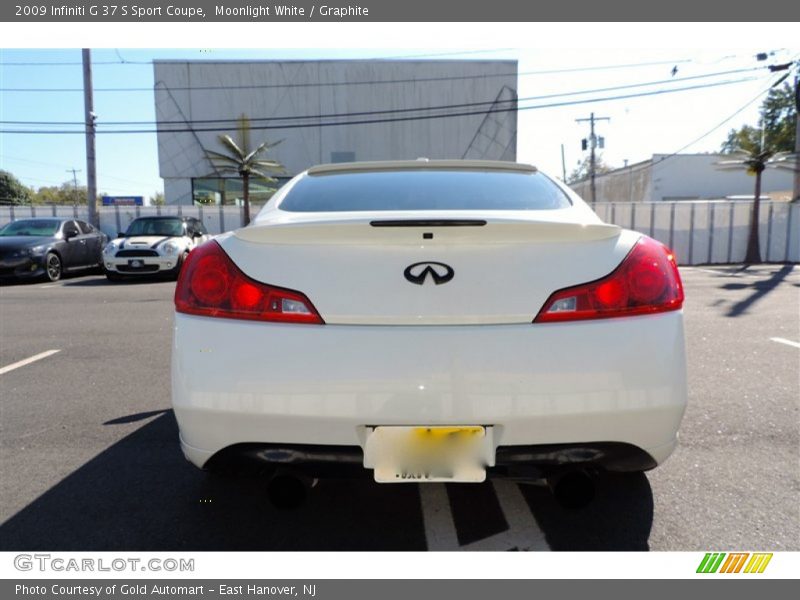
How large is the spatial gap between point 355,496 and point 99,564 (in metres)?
1.00

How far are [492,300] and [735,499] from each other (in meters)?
1.60

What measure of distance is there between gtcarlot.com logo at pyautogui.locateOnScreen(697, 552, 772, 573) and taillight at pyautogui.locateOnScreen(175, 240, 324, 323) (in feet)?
5.40

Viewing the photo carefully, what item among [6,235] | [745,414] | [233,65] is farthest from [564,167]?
[745,414]

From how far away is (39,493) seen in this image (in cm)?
248

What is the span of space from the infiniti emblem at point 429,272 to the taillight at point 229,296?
327 millimetres

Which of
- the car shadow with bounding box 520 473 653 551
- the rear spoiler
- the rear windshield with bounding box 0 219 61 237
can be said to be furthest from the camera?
the rear windshield with bounding box 0 219 61 237

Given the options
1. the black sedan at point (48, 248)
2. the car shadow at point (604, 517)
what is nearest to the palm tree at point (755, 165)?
the car shadow at point (604, 517)

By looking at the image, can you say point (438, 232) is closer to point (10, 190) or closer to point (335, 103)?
point (335, 103)

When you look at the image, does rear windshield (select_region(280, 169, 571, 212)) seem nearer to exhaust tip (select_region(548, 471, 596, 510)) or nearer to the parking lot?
exhaust tip (select_region(548, 471, 596, 510))

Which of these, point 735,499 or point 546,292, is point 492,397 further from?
point 735,499

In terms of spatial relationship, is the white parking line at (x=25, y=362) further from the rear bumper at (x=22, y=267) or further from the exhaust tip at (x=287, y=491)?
the rear bumper at (x=22, y=267)

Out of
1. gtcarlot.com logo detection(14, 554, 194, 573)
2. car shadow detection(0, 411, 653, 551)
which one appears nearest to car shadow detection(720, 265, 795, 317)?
car shadow detection(0, 411, 653, 551)

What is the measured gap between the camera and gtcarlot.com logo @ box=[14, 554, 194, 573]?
194 centimetres

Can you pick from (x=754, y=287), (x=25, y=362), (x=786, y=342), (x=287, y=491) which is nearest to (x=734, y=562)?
(x=287, y=491)
